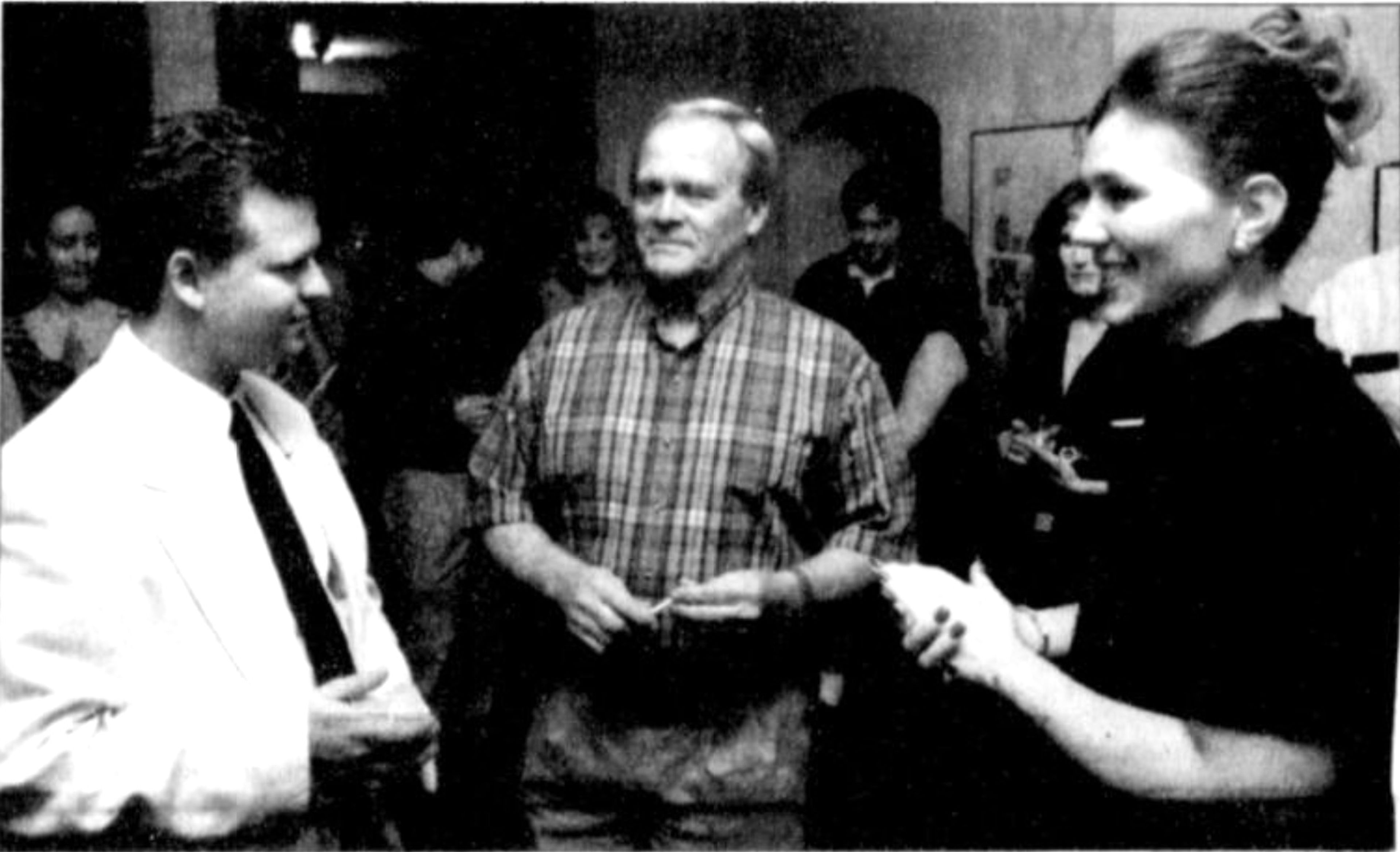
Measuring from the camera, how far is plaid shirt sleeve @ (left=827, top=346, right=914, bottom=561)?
1.19 m

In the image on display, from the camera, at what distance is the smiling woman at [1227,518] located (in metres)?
0.70

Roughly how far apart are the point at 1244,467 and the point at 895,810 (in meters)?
0.62

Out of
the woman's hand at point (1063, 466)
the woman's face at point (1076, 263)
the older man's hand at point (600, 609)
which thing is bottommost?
the older man's hand at point (600, 609)

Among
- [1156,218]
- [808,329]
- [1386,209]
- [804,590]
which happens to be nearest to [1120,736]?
[1156,218]

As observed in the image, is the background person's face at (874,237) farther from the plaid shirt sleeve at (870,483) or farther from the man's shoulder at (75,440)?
the man's shoulder at (75,440)

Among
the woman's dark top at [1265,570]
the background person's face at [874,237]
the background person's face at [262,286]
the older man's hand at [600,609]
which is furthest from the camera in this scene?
the background person's face at [874,237]

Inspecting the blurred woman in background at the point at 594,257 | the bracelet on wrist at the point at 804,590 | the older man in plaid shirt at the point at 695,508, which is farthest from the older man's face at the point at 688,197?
the bracelet on wrist at the point at 804,590

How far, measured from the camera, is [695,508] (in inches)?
46.2

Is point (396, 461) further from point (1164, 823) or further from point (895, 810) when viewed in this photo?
point (1164, 823)

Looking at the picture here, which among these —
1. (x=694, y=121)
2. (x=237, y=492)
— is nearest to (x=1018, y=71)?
(x=694, y=121)

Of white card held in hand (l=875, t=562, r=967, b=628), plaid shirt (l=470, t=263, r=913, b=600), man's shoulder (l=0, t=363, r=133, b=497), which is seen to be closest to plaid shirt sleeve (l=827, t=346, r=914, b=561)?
plaid shirt (l=470, t=263, r=913, b=600)

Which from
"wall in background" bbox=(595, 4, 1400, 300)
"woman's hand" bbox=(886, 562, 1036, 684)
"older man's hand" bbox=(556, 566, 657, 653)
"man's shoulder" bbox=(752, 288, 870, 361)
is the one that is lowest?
"older man's hand" bbox=(556, 566, 657, 653)

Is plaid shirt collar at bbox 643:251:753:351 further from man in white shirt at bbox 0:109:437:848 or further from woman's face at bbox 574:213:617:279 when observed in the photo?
man in white shirt at bbox 0:109:437:848

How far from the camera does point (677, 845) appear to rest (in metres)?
1.16
